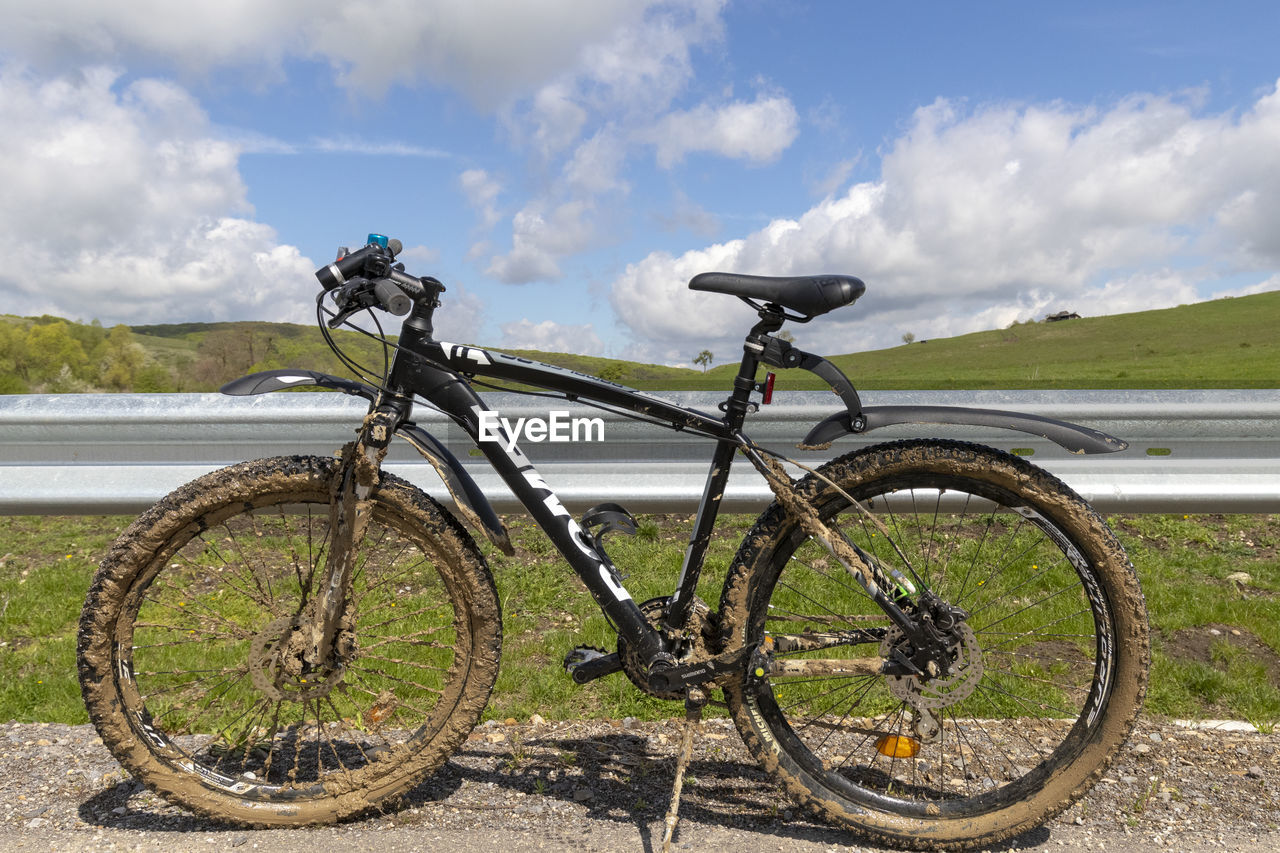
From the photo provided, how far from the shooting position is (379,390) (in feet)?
8.26

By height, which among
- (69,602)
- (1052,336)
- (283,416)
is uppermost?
(1052,336)

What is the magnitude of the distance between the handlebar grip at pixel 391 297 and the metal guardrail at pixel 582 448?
1100mm

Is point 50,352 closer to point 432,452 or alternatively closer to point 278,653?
point 278,653

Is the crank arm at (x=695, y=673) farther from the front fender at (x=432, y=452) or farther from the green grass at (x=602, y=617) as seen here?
the front fender at (x=432, y=452)

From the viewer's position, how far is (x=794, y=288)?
89.0 inches

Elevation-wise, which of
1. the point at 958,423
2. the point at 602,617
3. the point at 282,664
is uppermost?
the point at 958,423

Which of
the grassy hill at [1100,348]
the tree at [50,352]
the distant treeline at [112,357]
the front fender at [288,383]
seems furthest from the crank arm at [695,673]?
the grassy hill at [1100,348]

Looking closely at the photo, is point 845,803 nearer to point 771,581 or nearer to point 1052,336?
point 771,581

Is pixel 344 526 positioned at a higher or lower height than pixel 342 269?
lower

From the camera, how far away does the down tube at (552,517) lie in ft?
8.03

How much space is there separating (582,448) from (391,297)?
1342mm

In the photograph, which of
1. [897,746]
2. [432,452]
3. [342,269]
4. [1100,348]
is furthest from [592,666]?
[1100,348]

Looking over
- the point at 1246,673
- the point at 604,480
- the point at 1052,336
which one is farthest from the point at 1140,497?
the point at 1052,336

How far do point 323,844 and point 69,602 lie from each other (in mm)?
2601
